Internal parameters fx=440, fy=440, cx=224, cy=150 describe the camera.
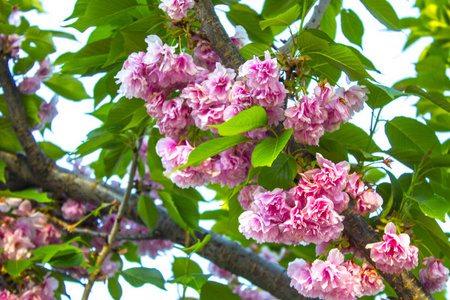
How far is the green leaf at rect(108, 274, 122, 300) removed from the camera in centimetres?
166

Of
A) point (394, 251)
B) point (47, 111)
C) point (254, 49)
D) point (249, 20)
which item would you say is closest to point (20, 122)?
point (47, 111)

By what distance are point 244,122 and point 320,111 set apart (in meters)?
0.16

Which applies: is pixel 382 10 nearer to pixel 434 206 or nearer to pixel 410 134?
pixel 410 134

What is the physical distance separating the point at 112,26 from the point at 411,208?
1.03m

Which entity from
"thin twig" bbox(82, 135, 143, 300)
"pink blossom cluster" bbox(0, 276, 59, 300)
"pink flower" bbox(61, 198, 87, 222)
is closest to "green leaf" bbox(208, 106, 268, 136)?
"thin twig" bbox(82, 135, 143, 300)

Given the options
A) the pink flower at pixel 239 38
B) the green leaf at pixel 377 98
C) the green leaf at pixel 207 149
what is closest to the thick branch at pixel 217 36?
the pink flower at pixel 239 38

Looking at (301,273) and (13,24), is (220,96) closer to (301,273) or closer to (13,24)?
(301,273)

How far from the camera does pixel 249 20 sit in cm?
133

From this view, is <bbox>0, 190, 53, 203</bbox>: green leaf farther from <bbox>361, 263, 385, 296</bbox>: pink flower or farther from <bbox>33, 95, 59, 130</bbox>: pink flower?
<bbox>361, 263, 385, 296</bbox>: pink flower

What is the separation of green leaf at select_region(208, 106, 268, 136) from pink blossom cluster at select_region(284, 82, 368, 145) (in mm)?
63

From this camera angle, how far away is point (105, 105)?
154cm


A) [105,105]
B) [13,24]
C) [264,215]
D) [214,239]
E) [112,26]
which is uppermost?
[13,24]

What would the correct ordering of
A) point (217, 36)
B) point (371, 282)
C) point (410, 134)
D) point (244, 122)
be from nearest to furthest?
point (244, 122) → point (371, 282) → point (217, 36) → point (410, 134)

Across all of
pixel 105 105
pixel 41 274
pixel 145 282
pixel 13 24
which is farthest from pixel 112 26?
pixel 41 274
